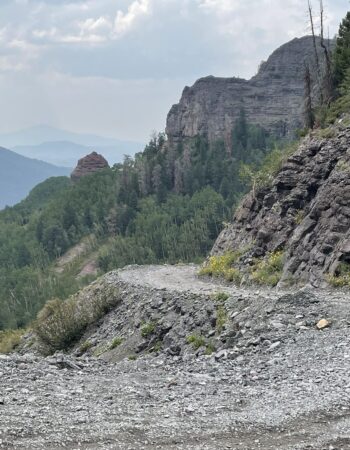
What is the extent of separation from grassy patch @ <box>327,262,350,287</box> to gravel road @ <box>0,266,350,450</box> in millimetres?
8307

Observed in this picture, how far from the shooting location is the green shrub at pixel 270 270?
3316 centimetres

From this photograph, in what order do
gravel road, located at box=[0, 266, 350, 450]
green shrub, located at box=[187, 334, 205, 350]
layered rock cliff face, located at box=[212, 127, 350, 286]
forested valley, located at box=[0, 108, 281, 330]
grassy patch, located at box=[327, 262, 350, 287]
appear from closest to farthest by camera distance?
gravel road, located at box=[0, 266, 350, 450] → green shrub, located at box=[187, 334, 205, 350] → grassy patch, located at box=[327, 262, 350, 287] → layered rock cliff face, located at box=[212, 127, 350, 286] → forested valley, located at box=[0, 108, 281, 330]

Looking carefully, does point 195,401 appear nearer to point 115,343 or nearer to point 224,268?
point 115,343

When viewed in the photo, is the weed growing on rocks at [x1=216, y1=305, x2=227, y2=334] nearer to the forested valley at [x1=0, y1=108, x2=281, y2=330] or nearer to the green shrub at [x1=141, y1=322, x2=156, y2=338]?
the green shrub at [x1=141, y1=322, x2=156, y2=338]

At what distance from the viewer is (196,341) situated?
24.9 meters

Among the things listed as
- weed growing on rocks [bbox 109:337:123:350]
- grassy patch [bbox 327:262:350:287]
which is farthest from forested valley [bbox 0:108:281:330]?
grassy patch [bbox 327:262:350:287]

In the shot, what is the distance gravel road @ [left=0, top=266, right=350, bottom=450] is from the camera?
36.6ft

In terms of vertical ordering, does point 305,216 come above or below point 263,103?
below

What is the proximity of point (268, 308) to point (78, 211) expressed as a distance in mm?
162958

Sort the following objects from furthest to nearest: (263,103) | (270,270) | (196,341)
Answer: (263,103), (270,270), (196,341)

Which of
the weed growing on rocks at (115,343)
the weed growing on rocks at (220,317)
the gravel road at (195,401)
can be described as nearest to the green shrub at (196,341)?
the weed growing on rocks at (220,317)

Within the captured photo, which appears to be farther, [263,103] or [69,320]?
[263,103]

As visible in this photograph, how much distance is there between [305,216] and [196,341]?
48.0 ft

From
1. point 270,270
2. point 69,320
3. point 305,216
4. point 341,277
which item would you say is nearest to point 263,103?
point 305,216
